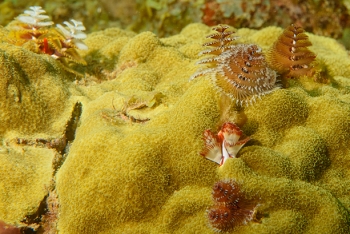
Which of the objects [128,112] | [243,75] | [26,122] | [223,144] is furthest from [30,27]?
[223,144]

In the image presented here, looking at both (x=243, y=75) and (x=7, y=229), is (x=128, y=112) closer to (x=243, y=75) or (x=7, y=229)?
(x=243, y=75)

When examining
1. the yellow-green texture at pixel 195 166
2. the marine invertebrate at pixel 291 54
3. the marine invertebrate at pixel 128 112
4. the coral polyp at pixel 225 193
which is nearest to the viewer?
the coral polyp at pixel 225 193

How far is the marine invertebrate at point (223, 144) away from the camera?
2.39 metres

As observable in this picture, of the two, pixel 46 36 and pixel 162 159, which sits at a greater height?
pixel 46 36

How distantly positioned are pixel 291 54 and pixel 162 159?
1541mm

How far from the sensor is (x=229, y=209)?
215 cm

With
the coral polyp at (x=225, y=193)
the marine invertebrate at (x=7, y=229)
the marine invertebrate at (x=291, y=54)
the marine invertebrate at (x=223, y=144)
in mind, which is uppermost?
the marine invertebrate at (x=291, y=54)

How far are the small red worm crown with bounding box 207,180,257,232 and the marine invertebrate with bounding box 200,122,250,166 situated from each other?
0.25 meters

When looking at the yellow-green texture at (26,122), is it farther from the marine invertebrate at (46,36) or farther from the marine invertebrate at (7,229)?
the marine invertebrate at (46,36)

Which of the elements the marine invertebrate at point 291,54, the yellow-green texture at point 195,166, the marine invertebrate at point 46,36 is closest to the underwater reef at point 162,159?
the yellow-green texture at point 195,166

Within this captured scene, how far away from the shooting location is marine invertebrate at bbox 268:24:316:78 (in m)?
3.04

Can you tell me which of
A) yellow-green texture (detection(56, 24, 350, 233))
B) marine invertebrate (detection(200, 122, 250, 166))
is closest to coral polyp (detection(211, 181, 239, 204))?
yellow-green texture (detection(56, 24, 350, 233))

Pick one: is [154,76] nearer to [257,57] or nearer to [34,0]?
[257,57]

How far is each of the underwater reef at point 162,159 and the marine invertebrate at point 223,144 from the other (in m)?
0.06
